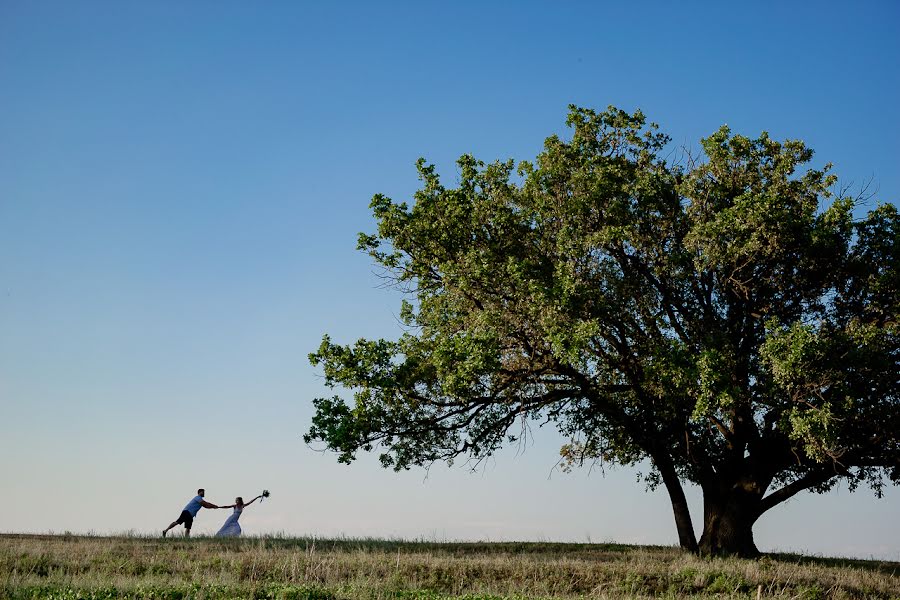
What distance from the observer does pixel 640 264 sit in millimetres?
27031

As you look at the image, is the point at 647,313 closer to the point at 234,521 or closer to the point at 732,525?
the point at 732,525

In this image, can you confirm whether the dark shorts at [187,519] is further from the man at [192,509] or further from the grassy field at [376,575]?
the grassy field at [376,575]

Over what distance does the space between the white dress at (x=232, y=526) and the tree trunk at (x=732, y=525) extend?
15749mm

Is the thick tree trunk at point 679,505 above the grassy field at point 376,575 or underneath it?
above

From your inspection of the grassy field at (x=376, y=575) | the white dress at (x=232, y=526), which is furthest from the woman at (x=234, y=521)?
the grassy field at (x=376, y=575)

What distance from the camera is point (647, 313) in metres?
26.7

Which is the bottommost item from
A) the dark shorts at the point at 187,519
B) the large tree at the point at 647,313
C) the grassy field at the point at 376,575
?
the grassy field at the point at 376,575

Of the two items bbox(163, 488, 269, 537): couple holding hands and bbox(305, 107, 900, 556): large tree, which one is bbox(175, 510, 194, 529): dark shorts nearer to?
bbox(163, 488, 269, 537): couple holding hands

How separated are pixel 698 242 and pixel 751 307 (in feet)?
11.0

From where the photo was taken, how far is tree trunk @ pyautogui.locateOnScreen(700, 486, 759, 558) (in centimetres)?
2648

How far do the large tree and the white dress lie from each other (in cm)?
593

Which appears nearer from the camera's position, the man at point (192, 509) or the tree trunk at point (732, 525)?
the tree trunk at point (732, 525)

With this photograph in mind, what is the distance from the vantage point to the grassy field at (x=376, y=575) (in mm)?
15820

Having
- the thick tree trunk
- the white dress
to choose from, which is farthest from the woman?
the thick tree trunk
